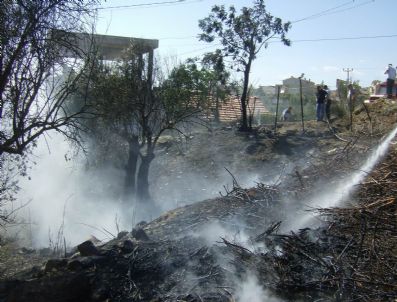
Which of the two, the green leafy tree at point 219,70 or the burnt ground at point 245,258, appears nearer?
the burnt ground at point 245,258

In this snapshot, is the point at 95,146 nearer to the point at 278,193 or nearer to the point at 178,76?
the point at 178,76

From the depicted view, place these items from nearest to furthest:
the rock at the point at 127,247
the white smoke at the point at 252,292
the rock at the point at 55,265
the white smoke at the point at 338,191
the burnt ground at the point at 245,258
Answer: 1. the white smoke at the point at 252,292
2. the burnt ground at the point at 245,258
3. the rock at the point at 55,265
4. the rock at the point at 127,247
5. the white smoke at the point at 338,191

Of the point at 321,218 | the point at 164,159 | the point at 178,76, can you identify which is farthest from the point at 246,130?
the point at 321,218

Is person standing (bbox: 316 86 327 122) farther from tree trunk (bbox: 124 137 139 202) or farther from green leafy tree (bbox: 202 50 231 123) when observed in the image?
tree trunk (bbox: 124 137 139 202)

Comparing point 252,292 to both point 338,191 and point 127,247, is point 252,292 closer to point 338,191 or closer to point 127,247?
point 127,247

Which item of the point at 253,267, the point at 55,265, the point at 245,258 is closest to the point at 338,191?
the point at 245,258

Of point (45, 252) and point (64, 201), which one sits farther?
point (64, 201)

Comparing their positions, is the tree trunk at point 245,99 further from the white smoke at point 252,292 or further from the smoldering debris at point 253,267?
the white smoke at point 252,292

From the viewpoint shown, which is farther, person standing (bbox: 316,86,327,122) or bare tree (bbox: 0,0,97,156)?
person standing (bbox: 316,86,327,122)

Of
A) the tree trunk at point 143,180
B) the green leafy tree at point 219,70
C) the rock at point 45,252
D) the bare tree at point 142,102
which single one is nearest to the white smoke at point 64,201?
the tree trunk at point 143,180

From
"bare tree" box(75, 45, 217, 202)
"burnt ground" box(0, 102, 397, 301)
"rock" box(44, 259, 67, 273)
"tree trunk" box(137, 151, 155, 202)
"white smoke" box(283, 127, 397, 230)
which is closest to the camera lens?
"burnt ground" box(0, 102, 397, 301)

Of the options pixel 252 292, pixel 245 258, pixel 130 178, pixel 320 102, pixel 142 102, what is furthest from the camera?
pixel 320 102

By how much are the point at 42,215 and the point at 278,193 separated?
386 inches

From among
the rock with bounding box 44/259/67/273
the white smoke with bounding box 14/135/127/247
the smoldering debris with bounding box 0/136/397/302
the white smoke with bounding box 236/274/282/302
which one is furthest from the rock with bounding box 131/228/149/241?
the white smoke with bounding box 14/135/127/247
